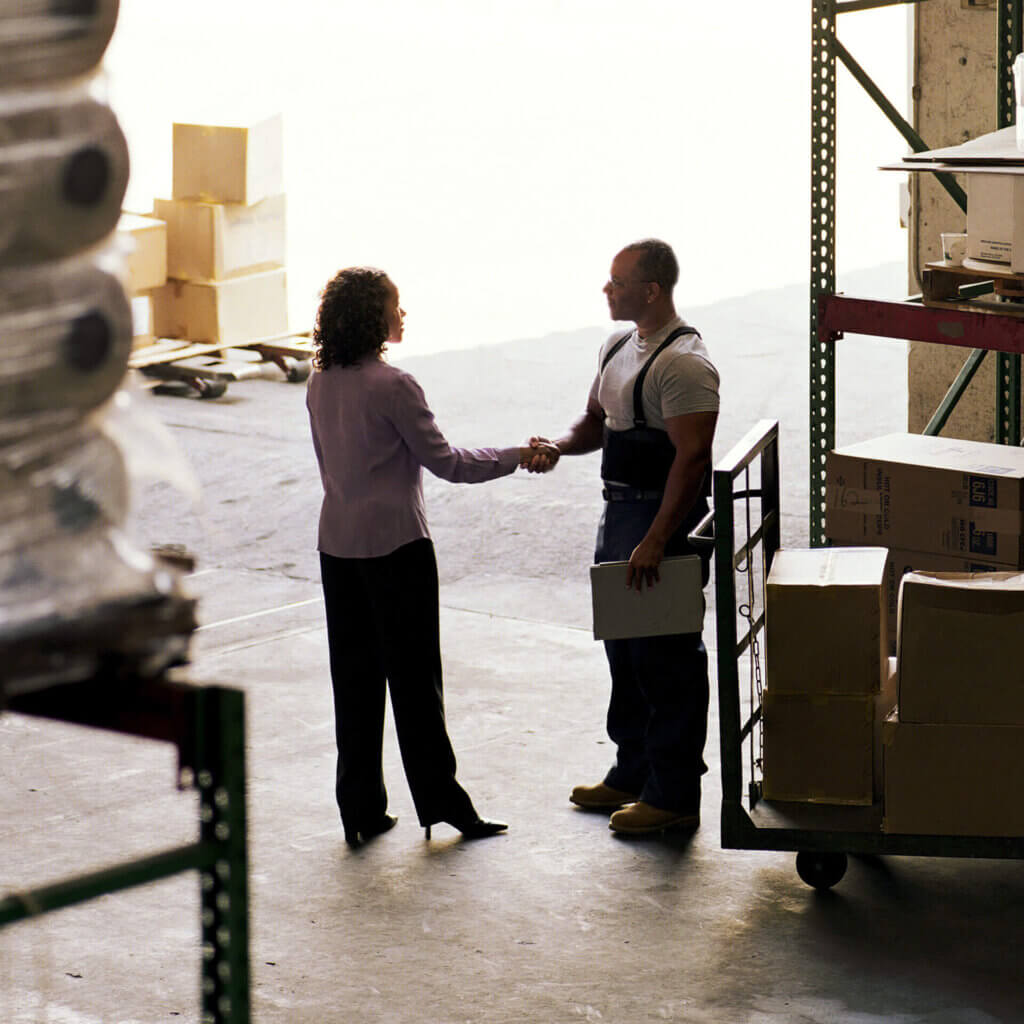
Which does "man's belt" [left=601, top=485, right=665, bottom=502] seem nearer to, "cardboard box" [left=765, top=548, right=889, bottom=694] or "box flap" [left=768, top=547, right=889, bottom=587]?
"box flap" [left=768, top=547, right=889, bottom=587]

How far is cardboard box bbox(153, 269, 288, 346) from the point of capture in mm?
12211

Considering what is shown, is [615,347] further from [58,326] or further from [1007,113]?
[58,326]

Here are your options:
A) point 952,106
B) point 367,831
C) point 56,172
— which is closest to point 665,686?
point 367,831

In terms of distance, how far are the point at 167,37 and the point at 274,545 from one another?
896 inches

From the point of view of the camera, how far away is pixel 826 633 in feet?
15.5

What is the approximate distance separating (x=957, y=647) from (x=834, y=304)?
48.8 inches

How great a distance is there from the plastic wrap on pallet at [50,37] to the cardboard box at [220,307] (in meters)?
10.3

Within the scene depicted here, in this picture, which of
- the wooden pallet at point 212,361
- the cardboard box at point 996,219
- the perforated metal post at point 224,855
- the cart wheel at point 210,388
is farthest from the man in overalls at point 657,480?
the cart wheel at point 210,388

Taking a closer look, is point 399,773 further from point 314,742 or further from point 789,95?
point 789,95

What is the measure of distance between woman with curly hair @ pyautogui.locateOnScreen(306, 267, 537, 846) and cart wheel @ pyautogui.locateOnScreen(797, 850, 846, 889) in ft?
3.49

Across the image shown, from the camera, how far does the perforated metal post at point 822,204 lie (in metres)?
5.40

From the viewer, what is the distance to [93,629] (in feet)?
6.24

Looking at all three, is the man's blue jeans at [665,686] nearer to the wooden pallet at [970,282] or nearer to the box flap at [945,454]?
the box flap at [945,454]

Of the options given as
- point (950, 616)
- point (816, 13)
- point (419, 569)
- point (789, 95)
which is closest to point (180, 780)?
point (950, 616)
